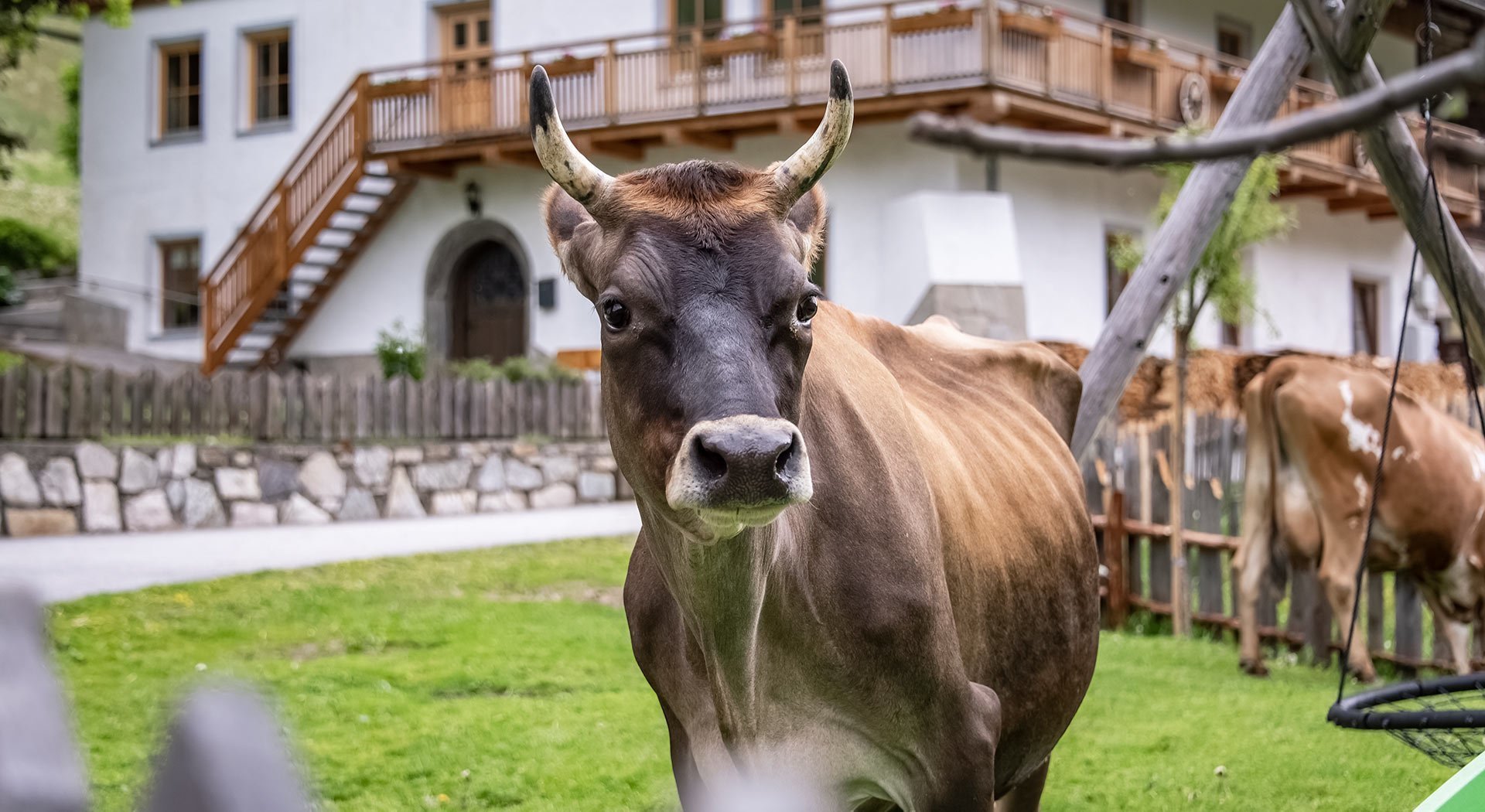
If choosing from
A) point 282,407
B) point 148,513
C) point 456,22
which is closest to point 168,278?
point 456,22

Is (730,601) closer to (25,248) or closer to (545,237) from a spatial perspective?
(545,237)

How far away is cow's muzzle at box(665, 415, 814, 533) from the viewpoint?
98.2 inches

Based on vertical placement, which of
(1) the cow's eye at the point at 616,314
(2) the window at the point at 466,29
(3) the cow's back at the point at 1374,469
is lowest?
(3) the cow's back at the point at 1374,469

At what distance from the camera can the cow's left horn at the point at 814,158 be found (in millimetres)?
3031

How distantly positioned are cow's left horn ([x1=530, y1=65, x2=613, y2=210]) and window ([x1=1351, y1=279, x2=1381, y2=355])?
26.0m

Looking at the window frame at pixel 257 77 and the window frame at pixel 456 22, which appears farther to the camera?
the window frame at pixel 257 77

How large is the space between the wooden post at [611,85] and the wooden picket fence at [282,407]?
4.13 metres

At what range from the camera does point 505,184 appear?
2303cm

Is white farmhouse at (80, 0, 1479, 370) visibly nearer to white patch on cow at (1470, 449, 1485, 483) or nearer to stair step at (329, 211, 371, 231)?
stair step at (329, 211, 371, 231)

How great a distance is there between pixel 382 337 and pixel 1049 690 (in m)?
19.4

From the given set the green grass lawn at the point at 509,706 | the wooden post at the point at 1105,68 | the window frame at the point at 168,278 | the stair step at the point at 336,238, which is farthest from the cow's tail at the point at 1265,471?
the window frame at the point at 168,278

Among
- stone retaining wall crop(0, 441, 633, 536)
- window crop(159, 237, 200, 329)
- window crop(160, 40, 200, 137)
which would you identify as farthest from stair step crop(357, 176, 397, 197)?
stone retaining wall crop(0, 441, 633, 536)

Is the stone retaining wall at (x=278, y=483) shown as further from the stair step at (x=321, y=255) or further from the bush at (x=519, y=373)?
the stair step at (x=321, y=255)

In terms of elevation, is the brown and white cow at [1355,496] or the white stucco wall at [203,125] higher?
the white stucco wall at [203,125]
